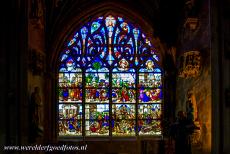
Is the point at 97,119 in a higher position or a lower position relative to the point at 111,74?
lower

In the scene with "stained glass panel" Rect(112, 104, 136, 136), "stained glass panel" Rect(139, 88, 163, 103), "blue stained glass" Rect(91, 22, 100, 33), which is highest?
"blue stained glass" Rect(91, 22, 100, 33)

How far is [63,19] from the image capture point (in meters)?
19.5

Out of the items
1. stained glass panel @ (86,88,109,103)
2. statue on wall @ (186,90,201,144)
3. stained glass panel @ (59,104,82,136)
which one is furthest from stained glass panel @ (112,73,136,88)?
statue on wall @ (186,90,201,144)

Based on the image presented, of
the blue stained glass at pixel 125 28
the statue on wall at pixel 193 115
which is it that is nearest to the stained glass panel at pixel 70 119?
the blue stained glass at pixel 125 28

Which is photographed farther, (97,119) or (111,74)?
(111,74)

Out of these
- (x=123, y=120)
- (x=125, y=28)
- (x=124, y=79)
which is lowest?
(x=123, y=120)

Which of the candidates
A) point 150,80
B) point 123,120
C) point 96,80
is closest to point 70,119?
point 96,80

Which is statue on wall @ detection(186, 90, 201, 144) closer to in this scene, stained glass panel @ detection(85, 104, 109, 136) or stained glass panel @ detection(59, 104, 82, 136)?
stained glass panel @ detection(85, 104, 109, 136)

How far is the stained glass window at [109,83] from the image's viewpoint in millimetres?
19516

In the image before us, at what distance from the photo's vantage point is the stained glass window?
1952 cm

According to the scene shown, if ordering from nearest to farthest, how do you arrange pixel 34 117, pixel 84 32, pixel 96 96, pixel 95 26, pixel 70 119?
pixel 34 117
pixel 70 119
pixel 96 96
pixel 84 32
pixel 95 26

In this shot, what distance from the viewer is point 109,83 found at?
19.7m

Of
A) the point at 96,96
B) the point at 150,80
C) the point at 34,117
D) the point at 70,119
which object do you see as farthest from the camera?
the point at 150,80

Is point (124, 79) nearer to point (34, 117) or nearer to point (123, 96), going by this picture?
point (123, 96)
